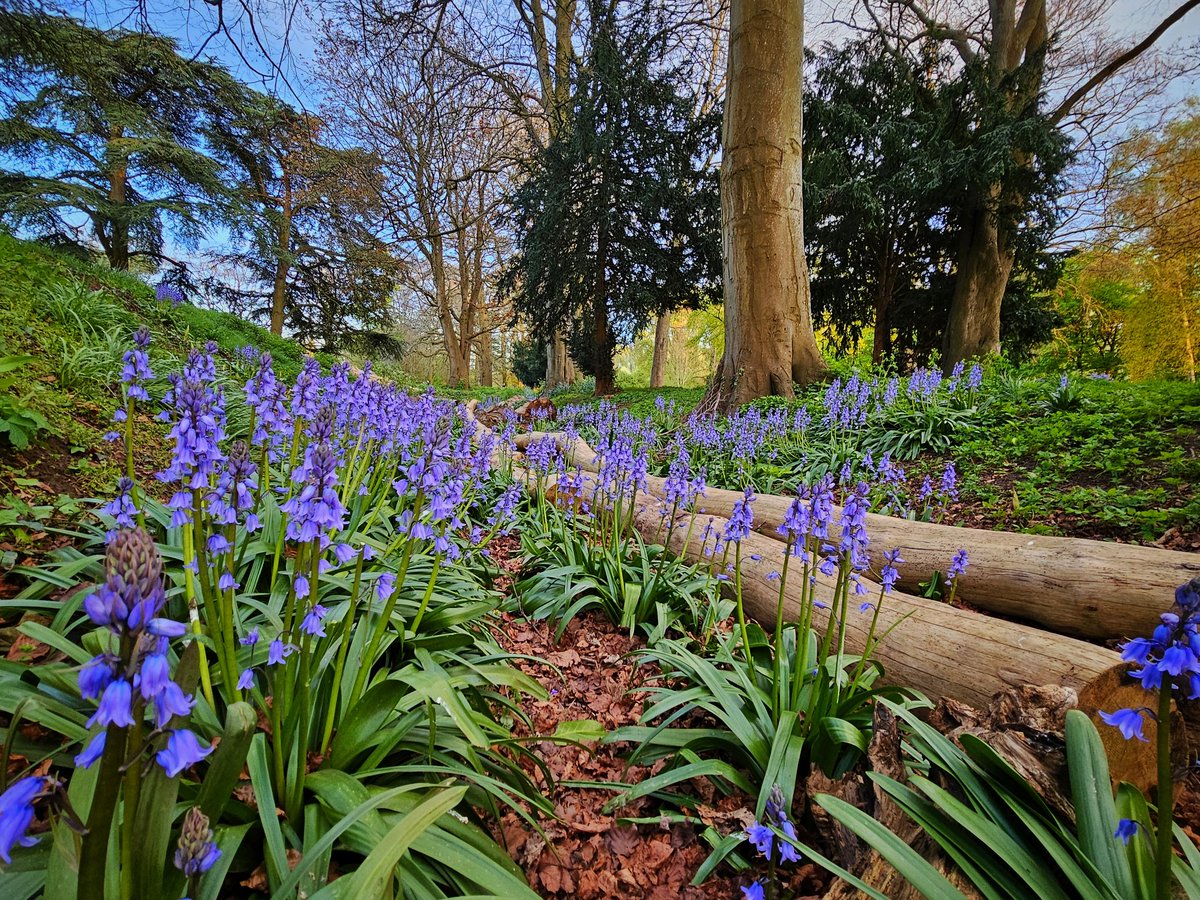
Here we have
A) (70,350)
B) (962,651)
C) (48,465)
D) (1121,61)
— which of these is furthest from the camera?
(1121,61)

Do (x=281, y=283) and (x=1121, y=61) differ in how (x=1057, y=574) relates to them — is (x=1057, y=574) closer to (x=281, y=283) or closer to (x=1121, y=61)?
(x=1121, y=61)

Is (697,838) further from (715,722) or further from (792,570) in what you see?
(792,570)

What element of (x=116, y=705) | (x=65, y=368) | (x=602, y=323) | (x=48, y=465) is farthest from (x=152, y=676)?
(x=602, y=323)

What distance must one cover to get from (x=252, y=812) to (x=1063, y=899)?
1910 mm

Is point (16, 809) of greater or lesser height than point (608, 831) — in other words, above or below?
above

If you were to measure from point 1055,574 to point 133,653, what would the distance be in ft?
12.3

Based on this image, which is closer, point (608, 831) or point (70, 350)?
point (608, 831)

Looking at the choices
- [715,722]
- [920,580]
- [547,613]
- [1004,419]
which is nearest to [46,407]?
[547,613]

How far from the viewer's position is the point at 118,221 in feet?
37.0

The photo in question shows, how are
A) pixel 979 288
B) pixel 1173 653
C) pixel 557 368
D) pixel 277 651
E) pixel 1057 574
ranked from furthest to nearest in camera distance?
pixel 557 368 < pixel 979 288 < pixel 1057 574 < pixel 277 651 < pixel 1173 653

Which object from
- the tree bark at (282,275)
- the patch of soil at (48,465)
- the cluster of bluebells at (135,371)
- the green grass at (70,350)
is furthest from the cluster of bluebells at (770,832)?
the tree bark at (282,275)

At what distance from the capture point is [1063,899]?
45.9 inches

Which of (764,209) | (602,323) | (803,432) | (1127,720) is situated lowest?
(1127,720)

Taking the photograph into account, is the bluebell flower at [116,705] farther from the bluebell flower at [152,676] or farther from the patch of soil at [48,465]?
the patch of soil at [48,465]
